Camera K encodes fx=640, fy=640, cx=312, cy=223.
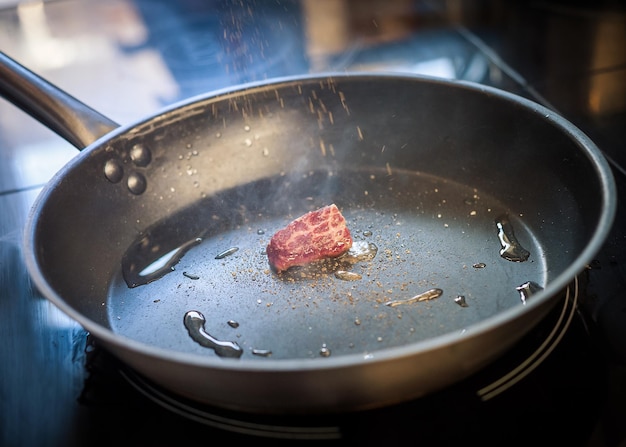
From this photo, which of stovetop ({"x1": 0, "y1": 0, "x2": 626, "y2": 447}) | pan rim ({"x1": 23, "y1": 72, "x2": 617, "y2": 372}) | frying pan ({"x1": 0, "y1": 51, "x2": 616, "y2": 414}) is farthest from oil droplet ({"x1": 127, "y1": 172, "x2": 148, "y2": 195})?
stovetop ({"x1": 0, "y1": 0, "x2": 626, "y2": 447})

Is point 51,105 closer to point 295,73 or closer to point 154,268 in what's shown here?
point 154,268

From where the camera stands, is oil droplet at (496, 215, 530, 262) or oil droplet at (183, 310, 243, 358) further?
oil droplet at (496, 215, 530, 262)

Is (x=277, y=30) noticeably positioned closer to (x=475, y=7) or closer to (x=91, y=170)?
(x=475, y=7)

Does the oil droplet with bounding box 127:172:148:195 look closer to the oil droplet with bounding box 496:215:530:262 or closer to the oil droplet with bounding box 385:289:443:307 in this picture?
the oil droplet with bounding box 385:289:443:307

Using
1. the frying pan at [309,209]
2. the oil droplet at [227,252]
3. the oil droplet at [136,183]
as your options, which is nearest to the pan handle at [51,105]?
the frying pan at [309,209]

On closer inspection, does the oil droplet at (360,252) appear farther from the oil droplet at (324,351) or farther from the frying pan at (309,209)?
the oil droplet at (324,351)

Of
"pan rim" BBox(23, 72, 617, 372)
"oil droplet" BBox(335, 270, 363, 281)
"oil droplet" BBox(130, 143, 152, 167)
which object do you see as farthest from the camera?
"oil droplet" BBox(130, 143, 152, 167)

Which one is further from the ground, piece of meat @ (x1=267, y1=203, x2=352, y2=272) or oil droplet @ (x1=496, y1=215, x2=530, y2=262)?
piece of meat @ (x1=267, y1=203, x2=352, y2=272)

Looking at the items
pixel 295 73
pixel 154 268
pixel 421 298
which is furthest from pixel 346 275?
pixel 295 73
